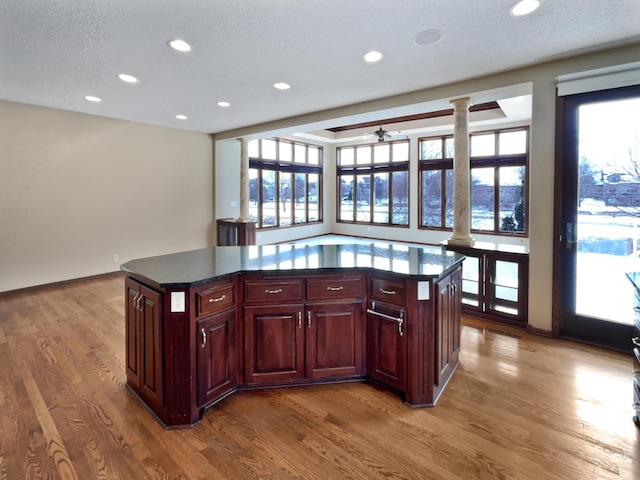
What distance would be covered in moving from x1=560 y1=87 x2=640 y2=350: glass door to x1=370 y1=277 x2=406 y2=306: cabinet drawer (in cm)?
226

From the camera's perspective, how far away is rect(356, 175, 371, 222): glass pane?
35.6 ft

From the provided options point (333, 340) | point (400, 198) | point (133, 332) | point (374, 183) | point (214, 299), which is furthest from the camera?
point (374, 183)

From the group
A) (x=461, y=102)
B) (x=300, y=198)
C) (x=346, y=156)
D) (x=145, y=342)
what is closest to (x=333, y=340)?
(x=145, y=342)

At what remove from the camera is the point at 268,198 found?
9367mm

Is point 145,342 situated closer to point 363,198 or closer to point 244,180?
point 244,180

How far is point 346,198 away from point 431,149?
322cm

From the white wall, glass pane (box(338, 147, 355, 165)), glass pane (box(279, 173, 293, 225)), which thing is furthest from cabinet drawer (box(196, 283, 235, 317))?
glass pane (box(338, 147, 355, 165))

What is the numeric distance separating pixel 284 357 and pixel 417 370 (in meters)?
0.92

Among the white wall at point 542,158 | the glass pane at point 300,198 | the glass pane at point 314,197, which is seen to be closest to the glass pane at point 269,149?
the glass pane at point 300,198

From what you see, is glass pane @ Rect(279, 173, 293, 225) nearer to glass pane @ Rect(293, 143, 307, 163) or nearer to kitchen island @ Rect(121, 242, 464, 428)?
glass pane @ Rect(293, 143, 307, 163)

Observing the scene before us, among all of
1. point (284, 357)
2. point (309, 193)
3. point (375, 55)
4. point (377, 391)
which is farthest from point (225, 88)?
point (309, 193)

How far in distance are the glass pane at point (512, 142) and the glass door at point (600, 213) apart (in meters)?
5.01

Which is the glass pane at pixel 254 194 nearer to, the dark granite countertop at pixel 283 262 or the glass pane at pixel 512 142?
the dark granite countertop at pixel 283 262

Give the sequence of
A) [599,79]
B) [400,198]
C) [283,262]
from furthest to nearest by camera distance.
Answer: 1. [400,198]
2. [599,79]
3. [283,262]
